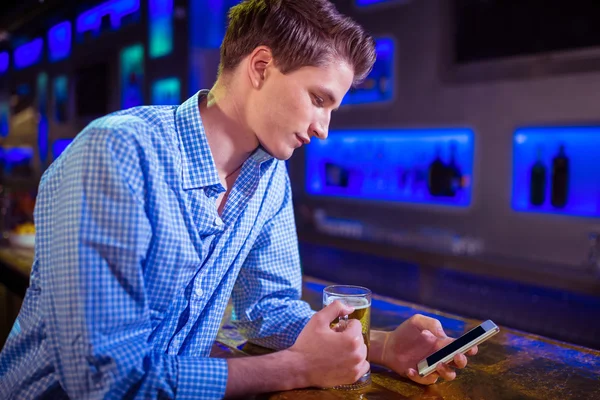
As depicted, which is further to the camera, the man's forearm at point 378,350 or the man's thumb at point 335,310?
the man's forearm at point 378,350

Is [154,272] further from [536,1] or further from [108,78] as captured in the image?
[108,78]

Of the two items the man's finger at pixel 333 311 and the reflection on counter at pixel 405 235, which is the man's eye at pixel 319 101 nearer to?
the man's finger at pixel 333 311

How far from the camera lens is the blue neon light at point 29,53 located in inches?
244

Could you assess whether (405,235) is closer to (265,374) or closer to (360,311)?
(360,311)

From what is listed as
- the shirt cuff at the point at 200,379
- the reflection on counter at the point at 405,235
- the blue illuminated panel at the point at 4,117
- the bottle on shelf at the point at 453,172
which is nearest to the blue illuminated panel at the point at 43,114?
the blue illuminated panel at the point at 4,117

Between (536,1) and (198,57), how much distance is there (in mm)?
2217

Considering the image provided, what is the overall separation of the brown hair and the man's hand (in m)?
0.58

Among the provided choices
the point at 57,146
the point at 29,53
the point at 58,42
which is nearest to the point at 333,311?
the point at 57,146

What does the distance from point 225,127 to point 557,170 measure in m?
1.94

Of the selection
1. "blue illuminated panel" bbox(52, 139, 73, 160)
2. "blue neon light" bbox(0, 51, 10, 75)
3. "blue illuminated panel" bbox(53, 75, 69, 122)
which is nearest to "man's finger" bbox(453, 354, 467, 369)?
"blue illuminated panel" bbox(53, 75, 69, 122)

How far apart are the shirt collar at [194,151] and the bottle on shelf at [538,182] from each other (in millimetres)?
1996

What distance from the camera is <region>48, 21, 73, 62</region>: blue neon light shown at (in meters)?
5.59

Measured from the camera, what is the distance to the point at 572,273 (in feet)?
7.09

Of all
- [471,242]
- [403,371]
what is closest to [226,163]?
[403,371]
